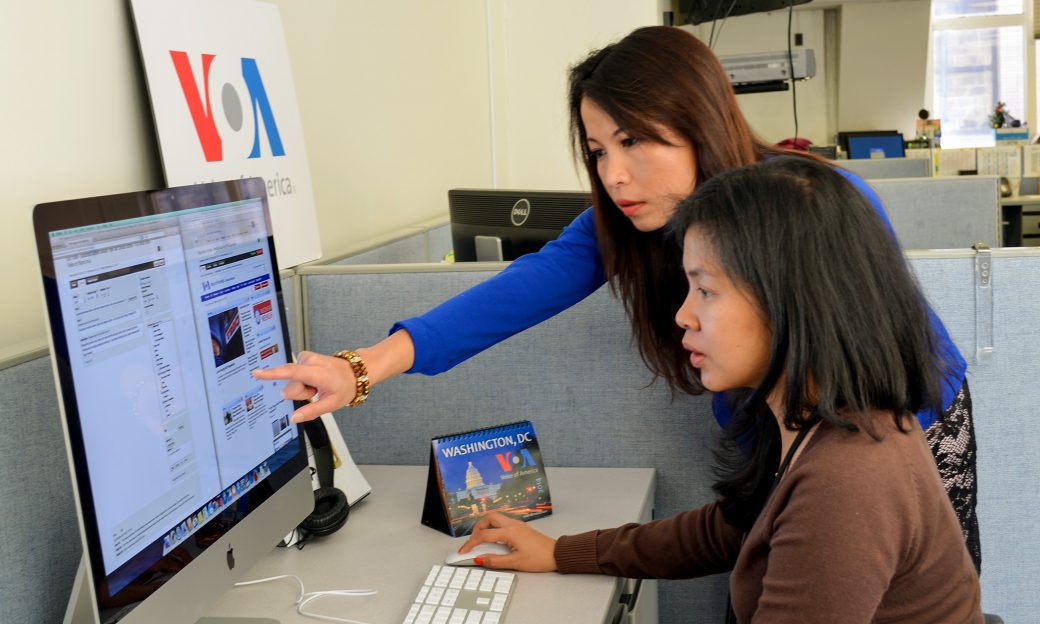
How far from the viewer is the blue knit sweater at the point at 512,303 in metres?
1.38

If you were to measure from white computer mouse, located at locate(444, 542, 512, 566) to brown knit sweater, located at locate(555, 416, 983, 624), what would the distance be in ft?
1.32

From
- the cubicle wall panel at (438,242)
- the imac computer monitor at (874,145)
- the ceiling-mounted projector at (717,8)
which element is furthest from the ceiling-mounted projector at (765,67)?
the cubicle wall panel at (438,242)

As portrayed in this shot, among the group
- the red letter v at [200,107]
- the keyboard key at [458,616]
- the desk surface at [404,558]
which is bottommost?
the desk surface at [404,558]

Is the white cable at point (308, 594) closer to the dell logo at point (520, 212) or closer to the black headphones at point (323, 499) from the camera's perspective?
the black headphones at point (323, 499)

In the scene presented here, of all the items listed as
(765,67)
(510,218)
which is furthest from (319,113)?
(765,67)

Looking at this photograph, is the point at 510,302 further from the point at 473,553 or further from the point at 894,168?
the point at 894,168

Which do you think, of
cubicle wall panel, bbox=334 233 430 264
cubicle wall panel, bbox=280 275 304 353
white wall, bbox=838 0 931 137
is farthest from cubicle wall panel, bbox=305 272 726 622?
white wall, bbox=838 0 931 137

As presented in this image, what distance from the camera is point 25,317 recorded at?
1.28 metres

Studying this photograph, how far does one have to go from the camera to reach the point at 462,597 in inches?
45.3

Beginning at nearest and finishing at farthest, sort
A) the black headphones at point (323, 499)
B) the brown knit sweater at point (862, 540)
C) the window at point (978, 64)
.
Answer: the brown knit sweater at point (862, 540) → the black headphones at point (323, 499) → the window at point (978, 64)

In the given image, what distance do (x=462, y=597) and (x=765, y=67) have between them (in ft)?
16.3

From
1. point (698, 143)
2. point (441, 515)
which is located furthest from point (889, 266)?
point (441, 515)

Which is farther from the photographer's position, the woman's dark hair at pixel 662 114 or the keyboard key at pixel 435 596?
the woman's dark hair at pixel 662 114

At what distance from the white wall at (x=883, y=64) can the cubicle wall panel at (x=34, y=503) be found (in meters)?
9.98
